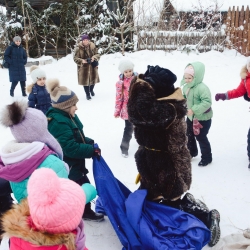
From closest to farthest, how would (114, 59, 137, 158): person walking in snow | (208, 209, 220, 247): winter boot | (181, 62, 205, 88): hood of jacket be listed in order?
(208, 209, 220, 247): winter boot
(181, 62, 205, 88): hood of jacket
(114, 59, 137, 158): person walking in snow

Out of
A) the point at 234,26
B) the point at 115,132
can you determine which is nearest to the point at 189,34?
the point at 234,26

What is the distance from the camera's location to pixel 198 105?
430 cm

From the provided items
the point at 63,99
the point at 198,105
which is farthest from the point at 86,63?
the point at 63,99

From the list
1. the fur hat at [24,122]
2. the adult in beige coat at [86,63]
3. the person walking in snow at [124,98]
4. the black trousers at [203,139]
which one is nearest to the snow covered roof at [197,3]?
the adult in beige coat at [86,63]

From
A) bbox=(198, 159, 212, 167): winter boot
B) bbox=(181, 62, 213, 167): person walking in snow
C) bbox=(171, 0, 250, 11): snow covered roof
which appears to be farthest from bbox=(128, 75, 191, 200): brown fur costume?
bbox=(171, 0, 250, 11): snow covered roof

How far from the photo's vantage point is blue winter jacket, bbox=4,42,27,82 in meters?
9.09

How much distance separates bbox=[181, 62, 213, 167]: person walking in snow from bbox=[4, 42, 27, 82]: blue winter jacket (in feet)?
19.6

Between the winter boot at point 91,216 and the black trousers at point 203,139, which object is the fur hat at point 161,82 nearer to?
the winter boot at point 91,216

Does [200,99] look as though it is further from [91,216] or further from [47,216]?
[47,216]

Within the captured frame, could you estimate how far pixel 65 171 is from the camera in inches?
97.7

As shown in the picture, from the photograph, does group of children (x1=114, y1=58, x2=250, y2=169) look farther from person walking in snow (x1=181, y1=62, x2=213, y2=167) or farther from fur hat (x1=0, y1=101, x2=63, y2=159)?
fur hat (x1=0, y1=101, x2=63, y2=159)

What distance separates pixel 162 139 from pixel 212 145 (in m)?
2.92

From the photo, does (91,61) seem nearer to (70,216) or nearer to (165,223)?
(165,223)

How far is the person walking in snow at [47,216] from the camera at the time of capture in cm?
174
